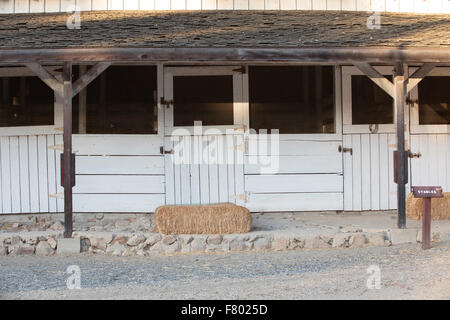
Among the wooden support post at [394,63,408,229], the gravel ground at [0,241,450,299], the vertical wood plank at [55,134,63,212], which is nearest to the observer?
the gravel ground at [0,241,450,299]

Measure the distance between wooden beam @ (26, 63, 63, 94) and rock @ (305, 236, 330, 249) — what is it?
12.7 feet

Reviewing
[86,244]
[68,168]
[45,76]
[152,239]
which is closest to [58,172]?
[68,168]

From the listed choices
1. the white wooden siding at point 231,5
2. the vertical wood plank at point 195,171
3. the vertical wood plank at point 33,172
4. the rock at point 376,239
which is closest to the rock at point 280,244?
the rock at point 376,239

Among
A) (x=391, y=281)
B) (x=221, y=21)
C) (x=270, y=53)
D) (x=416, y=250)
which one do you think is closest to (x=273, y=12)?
(x=221, y=21)

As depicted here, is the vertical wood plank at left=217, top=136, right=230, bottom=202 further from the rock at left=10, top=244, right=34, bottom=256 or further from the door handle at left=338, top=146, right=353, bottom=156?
the rock at left=10, top=244, right=34, bottom=256

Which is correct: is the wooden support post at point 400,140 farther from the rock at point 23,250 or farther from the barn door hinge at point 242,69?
the rock at point 23,250

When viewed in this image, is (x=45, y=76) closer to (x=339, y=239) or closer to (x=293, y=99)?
(x=293, y=99)

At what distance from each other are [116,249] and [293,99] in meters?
3.72

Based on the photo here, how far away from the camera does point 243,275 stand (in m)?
5.41

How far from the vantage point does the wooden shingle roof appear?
649 centimetres

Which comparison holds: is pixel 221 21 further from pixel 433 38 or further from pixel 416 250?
pixel 416 250

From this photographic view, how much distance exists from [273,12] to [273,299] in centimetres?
569

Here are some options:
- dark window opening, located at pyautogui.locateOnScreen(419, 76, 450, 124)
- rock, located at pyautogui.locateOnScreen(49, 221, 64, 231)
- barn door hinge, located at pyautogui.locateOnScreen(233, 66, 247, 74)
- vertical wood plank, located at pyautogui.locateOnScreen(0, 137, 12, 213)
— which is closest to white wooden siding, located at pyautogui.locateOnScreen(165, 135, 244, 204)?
barn door hinge, located at pyautogui.locateOnScreen(233, 66, 247, 74)

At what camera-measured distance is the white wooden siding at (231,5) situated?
8.75m
